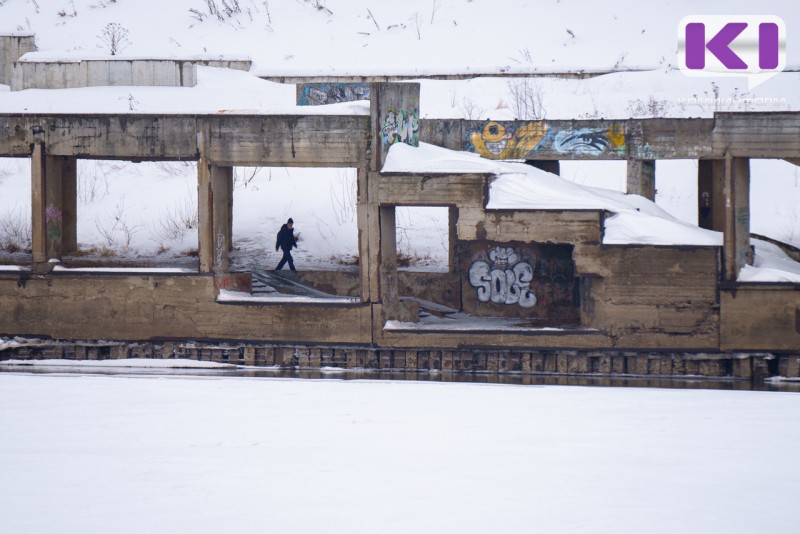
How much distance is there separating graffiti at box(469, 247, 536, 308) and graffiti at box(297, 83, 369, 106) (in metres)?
7.02

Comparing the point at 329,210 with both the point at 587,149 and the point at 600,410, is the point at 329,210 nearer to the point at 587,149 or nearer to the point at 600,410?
the point at 587,149

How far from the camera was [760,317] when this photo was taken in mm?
21359

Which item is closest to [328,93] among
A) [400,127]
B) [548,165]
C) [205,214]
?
[548,165]

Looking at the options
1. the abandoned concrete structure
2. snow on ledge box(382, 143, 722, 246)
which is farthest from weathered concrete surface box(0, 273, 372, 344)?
snow on ledge box(382, 143, 722, 246)

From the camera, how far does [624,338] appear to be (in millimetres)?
21719

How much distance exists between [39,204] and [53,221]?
0.58 metres

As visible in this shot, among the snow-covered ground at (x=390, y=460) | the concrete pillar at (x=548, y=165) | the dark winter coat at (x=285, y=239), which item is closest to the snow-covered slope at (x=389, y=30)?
the concrete pillar at (x=548, y=165)

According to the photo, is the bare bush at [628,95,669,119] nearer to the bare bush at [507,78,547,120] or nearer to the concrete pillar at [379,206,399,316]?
the bare bush at [507,78,547,120]

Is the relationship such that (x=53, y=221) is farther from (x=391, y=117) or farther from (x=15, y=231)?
(x=391, y=117)

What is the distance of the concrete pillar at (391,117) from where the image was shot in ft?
73.4

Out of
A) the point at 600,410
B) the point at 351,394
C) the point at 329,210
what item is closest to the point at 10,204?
the point at 329,210

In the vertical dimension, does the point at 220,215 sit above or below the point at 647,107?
below

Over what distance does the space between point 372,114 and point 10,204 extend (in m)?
14.8

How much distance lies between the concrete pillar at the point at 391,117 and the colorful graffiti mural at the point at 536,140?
1810 millimetres
